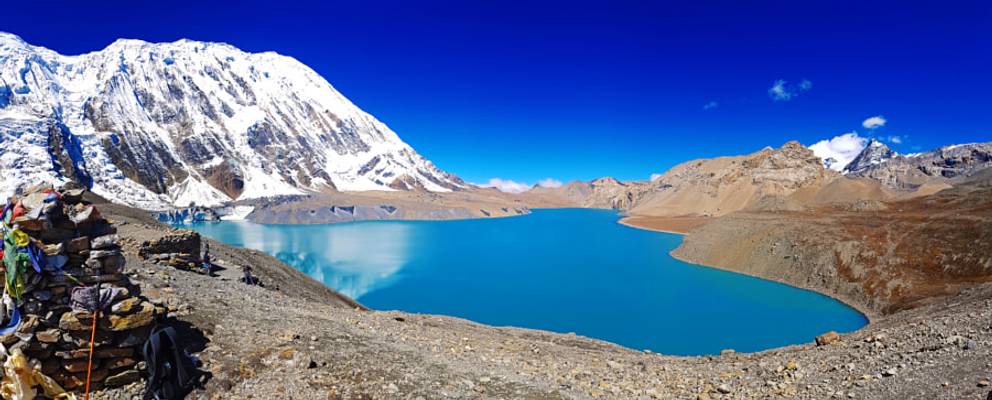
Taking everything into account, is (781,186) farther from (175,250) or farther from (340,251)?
(175,250)

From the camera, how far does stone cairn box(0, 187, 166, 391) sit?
685cm

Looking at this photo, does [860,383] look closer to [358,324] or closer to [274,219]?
[358,324]

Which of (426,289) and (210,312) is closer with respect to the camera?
(210,312)

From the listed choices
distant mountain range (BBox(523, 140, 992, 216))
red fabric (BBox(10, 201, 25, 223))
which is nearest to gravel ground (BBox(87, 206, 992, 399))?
red fabric (BBox(10, 201, 25, 223))

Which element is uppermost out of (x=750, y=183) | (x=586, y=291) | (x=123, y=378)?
(x=750, y=183)

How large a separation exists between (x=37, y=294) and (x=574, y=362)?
11.6 meters

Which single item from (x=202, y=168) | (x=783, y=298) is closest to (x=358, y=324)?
(x=783, y=298)

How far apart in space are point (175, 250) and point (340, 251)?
60646mm

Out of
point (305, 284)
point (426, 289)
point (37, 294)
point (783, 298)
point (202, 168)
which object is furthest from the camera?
point (202, 168)

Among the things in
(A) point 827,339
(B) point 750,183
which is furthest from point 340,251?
(B) point 750,183

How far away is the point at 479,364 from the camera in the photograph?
11156 millimetres

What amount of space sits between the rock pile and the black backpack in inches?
457

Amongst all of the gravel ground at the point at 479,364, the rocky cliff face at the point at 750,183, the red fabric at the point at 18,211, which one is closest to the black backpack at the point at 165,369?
the gravel ground at the point at 479,364

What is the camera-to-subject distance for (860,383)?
980 cm
